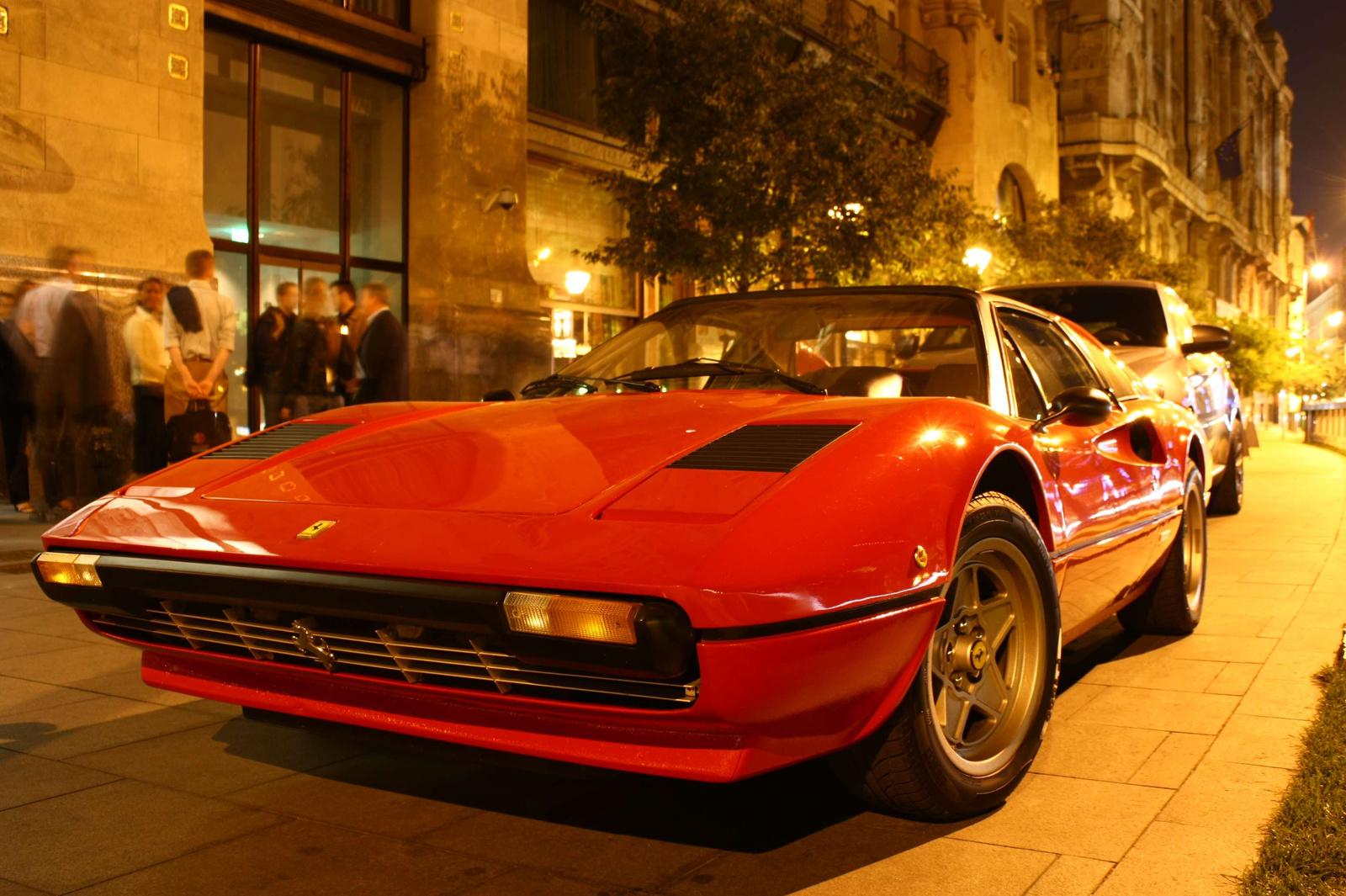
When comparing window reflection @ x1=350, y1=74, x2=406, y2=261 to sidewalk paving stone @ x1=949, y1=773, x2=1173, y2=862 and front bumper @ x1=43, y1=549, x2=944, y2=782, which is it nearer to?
front bumper @ x1=43, y1=549, x2=944, y2=782

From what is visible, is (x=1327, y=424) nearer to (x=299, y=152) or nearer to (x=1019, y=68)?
(x=1019, y=68)

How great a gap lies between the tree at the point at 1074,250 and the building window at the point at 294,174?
1175 cm

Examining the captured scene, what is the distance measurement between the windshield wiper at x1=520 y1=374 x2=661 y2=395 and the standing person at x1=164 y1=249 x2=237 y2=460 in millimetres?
5981

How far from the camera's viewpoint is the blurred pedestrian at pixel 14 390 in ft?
28.1

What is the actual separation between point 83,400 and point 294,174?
381 centimetres

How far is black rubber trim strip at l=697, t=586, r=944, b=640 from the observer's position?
204cm

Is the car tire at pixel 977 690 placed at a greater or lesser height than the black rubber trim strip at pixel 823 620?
lesser

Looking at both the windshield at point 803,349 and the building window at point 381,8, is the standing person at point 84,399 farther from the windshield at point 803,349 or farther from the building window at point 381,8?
the windshield at point 803,349

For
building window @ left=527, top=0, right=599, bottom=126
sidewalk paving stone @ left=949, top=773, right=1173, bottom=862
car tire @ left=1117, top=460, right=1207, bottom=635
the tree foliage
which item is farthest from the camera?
the tree foliage

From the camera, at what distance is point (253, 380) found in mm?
10047

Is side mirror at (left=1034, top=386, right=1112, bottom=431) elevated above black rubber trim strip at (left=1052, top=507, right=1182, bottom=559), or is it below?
above

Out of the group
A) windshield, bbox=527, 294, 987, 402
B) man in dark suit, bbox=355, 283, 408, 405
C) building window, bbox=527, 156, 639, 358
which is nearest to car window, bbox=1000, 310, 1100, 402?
windshield, bbox=527, 294, 987, 402

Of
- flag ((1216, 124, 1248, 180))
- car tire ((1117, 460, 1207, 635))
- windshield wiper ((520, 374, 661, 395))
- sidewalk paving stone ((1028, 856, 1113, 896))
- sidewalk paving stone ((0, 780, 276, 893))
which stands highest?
flag ((1216, 124, 1248, 180))

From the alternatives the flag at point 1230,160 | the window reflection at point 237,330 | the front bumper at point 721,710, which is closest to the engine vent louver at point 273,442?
the front bumper at point 721,710
